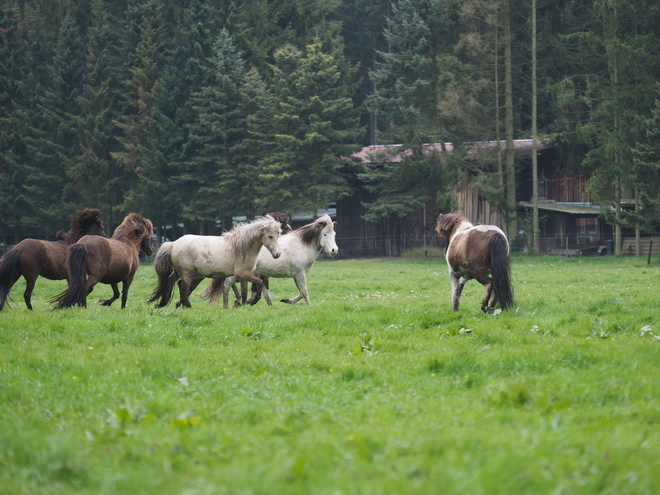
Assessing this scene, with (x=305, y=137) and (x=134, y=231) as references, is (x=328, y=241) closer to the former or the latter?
(x=134, y=231)

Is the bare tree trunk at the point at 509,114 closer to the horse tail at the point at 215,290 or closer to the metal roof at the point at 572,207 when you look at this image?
the metal roof at the point at 572,207

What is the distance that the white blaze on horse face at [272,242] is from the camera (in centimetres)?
1436

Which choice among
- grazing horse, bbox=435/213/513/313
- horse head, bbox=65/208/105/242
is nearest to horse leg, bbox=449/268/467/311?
grazing horse, bbox=435/213/513/313

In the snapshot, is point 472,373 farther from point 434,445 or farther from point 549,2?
point 549,2

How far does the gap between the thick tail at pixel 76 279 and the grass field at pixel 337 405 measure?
218 centimetres

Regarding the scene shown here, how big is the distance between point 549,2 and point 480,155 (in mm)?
9357

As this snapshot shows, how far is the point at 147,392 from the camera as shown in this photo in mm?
6133

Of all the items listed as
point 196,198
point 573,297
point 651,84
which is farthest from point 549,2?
point 573,297

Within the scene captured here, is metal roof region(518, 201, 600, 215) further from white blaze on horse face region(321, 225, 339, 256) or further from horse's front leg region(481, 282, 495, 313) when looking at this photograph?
horse's front leg region(481, 282, 495, 313)

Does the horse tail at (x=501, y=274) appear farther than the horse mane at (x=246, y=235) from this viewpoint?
No

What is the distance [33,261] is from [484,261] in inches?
350

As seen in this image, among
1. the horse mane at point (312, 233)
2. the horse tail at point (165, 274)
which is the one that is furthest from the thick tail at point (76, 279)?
the horse mane at point (312, 233)

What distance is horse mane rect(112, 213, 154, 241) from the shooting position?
600 inches

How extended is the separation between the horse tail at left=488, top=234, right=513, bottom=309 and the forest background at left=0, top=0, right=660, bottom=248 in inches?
886
